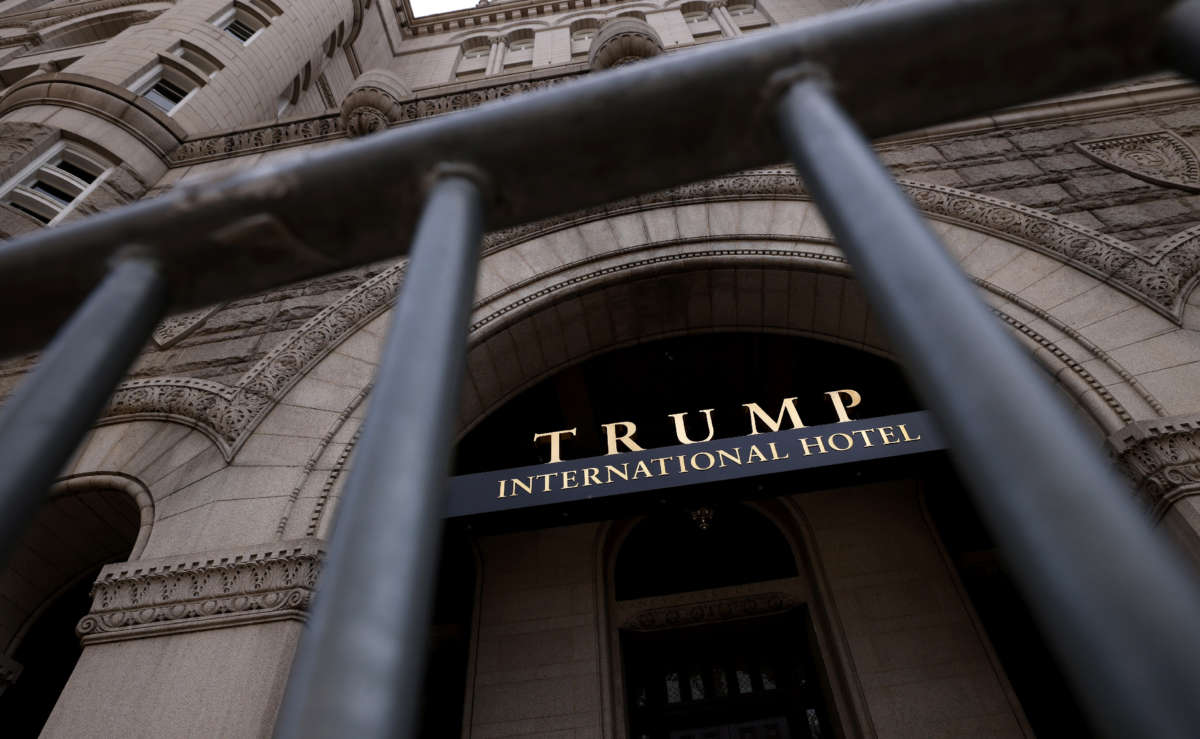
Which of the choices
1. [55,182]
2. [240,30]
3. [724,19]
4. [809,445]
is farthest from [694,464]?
[724,19]

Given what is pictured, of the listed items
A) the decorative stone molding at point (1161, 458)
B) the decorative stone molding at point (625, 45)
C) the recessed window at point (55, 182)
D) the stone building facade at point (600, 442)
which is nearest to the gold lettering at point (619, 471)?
the stone building facade at point (600, 442)

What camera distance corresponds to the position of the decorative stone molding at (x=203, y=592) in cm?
472

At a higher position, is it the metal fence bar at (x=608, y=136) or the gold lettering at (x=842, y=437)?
the gold lettering at (x=842, y=437)

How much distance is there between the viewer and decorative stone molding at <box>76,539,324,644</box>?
472cm

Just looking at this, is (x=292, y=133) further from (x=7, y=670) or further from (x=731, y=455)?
(x=731, y=455)

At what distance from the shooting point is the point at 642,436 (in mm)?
9453

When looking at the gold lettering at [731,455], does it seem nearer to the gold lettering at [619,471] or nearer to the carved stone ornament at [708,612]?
the gold lettering at [619,471]

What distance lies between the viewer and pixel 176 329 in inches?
291

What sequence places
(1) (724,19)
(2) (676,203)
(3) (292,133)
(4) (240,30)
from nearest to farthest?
1. (2) (676,203)
2. (3) (292,133)
3. (4) (240,30)
4. (1) (724,19)

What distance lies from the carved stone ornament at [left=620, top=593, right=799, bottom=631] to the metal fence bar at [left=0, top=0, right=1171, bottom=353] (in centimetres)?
738

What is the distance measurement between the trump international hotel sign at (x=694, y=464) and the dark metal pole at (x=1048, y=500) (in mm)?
4216

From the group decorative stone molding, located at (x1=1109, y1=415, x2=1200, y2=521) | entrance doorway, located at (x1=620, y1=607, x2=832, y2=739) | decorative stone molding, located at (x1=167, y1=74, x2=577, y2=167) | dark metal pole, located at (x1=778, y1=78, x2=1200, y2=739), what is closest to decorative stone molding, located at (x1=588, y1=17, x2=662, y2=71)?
decorative stone molding, located at (x1=167, y1=74, x2=577, y2=167)

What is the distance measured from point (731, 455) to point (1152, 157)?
606 cm

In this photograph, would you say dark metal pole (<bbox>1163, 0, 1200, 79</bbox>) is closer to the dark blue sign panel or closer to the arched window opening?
the dark blue sign panel
